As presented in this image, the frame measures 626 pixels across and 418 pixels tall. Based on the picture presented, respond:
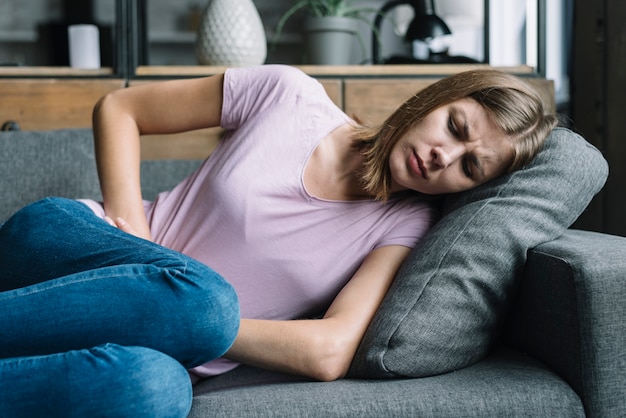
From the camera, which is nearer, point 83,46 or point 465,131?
point 465,131

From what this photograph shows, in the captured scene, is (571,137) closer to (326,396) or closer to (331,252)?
(331,252)

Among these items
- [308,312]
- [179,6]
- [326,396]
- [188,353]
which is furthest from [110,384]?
[179,6]

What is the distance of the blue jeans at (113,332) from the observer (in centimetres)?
87

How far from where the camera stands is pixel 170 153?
2180 mm

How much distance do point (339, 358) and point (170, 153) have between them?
4.04 feet

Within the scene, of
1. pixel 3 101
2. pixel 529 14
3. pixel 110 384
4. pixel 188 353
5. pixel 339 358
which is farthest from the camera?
pixel 529 14

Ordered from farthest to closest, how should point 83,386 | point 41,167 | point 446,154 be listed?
point 41,167, point 446,154, point 83,386

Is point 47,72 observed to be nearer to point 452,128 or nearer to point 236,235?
point 236,235

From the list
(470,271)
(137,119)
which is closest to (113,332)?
(470,271)

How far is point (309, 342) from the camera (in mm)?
1099

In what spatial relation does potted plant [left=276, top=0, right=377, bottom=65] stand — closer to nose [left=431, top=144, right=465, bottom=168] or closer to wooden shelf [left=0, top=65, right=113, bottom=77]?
wooden shelf [left=0, top=65, right=113, bottom=77]

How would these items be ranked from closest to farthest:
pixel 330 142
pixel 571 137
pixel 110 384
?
pixel 110 384 < pixel 571 137 < pixel 330 142

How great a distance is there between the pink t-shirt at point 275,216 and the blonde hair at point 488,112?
8cm

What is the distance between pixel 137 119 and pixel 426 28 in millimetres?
1242
